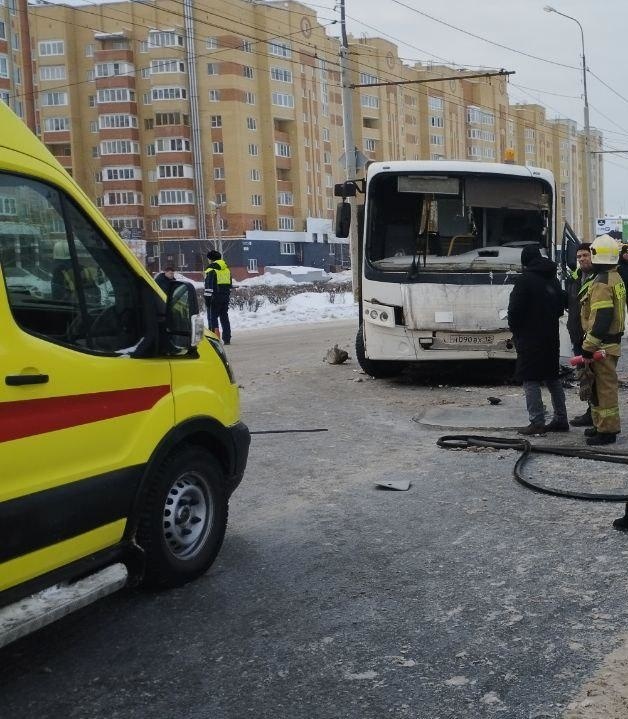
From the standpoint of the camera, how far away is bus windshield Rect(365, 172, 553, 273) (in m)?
12.0

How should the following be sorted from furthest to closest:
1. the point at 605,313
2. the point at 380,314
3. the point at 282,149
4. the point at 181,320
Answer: the point at 282,149
the point at 380,314
the point at 605,313
the point at 181,320

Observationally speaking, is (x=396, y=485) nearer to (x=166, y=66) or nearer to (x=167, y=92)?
(x=166, y=66)

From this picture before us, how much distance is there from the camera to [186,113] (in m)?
73.9

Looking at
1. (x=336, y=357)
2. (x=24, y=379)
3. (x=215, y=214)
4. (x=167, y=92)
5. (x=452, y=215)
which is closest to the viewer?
(x=24, y=379)

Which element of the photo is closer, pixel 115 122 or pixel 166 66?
pixel 166 66

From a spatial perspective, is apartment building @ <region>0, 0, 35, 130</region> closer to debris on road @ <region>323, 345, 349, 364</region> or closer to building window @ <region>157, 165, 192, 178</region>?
building window @ <region>157, 165, 192, 178</region>

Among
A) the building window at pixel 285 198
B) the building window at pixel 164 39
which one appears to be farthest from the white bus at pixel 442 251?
the building window at pixel 285 198

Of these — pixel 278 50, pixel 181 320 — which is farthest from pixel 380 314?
pixel 278 50

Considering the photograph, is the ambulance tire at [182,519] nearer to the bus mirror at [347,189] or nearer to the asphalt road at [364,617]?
the asphalt road at [364,617]

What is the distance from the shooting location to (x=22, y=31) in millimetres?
29750

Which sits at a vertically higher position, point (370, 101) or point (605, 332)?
point (370, 101)

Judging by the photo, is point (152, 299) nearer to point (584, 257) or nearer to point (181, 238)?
point (584, 257)

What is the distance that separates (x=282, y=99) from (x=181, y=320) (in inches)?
3040

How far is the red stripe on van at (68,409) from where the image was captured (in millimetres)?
→ 3365
